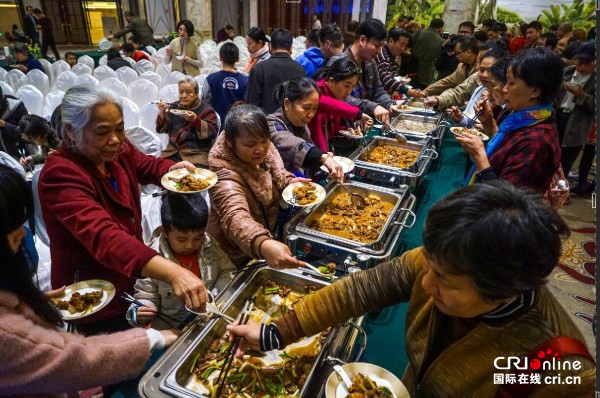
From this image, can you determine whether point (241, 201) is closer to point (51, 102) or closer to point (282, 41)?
point (282, 41)

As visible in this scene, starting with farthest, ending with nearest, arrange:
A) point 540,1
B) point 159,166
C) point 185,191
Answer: point 540,1
point 159,166
point 185,191

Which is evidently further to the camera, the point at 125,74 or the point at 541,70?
the point at 125,74

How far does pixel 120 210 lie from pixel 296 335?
84 centimetres

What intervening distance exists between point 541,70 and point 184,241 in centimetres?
172

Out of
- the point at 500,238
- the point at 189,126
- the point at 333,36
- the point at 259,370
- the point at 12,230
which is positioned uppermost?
the point at 333,36

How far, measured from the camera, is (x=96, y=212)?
121cm

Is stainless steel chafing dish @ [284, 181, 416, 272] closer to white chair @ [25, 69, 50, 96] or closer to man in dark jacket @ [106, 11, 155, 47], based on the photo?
white chair @ [25, 69, 50, 96]

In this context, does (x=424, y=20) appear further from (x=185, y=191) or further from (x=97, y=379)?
(x=97, y=379)

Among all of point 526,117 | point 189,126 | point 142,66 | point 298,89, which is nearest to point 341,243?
point 298,89

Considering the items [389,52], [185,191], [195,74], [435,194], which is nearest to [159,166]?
[185,191]

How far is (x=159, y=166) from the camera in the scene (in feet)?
5.81

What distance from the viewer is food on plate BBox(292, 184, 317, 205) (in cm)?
184

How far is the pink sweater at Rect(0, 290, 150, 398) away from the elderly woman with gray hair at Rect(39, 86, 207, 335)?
10.3 inches

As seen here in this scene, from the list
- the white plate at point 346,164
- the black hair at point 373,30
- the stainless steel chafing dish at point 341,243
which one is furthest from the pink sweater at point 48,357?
the black hair at point 373,30
